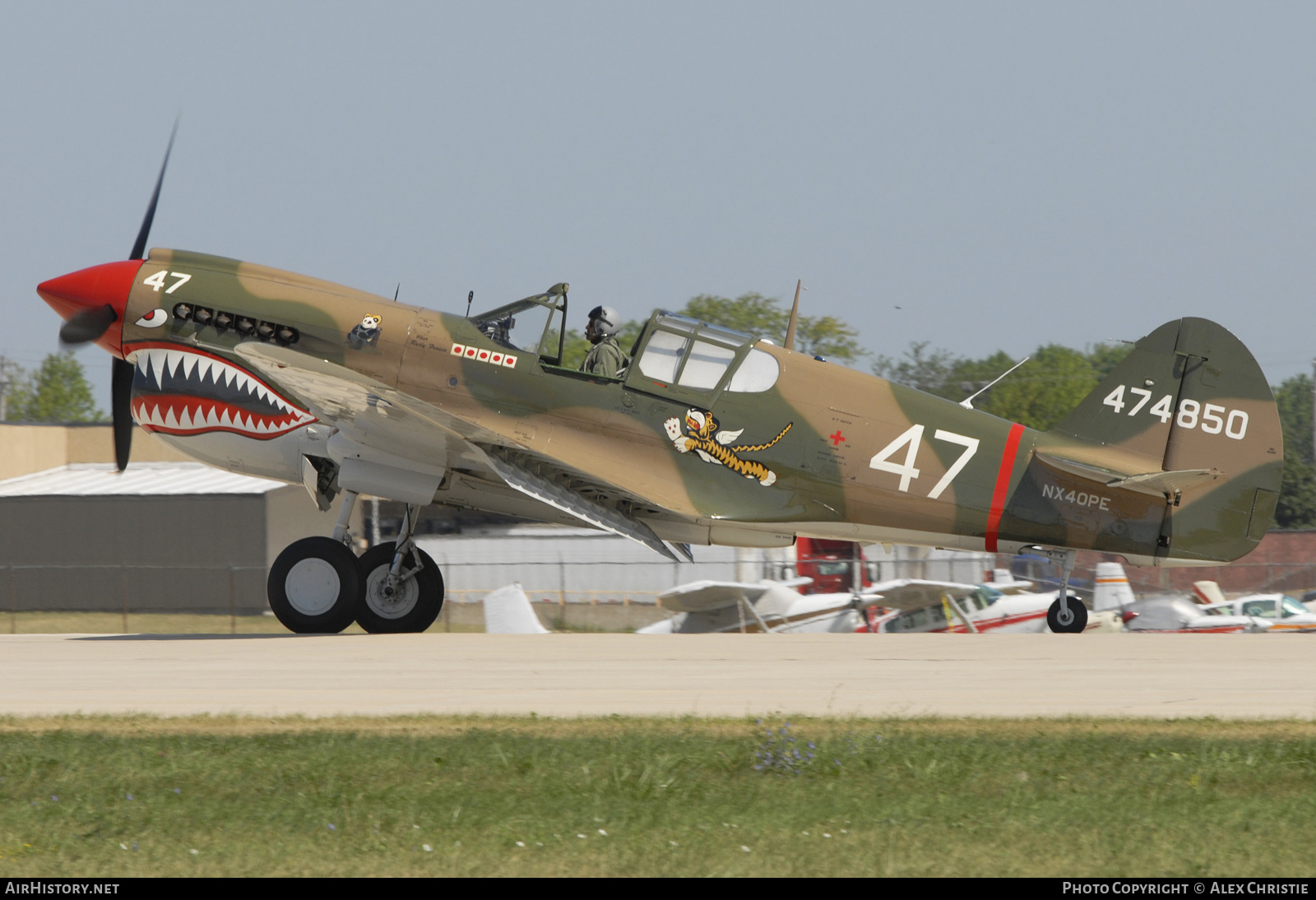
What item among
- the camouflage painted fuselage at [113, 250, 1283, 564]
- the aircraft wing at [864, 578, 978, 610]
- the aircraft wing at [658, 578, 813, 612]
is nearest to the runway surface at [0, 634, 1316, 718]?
the camouflage painted fuselage at [113, 250, 1283, 564]

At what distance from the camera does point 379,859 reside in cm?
514

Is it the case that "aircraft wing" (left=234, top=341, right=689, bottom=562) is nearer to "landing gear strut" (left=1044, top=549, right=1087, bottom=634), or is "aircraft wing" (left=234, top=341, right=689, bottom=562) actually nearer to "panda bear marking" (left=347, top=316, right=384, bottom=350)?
"panda bear marking" (left=347, top=316, right=384, bottom=350)

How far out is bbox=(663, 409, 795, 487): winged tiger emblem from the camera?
11922 millimetres

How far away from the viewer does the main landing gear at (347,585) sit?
11.9 metres

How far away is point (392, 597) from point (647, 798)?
6926mm

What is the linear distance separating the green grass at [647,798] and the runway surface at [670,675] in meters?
0.66

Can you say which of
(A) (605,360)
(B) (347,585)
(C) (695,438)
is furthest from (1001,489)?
(B) (347,585)

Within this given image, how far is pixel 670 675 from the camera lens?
941 cm

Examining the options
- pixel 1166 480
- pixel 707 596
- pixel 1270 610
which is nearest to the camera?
pixel 1166 480

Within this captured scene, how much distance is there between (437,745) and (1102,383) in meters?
8.07

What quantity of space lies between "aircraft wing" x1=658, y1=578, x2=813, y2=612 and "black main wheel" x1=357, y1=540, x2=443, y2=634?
10.1 metres

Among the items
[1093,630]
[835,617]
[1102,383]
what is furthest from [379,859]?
[1093,630]

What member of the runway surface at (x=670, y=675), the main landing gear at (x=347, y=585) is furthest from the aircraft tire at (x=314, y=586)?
the runway surface at (x=670, y=675)

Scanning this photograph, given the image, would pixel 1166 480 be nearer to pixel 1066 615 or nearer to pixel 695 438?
pixel 1066 615
